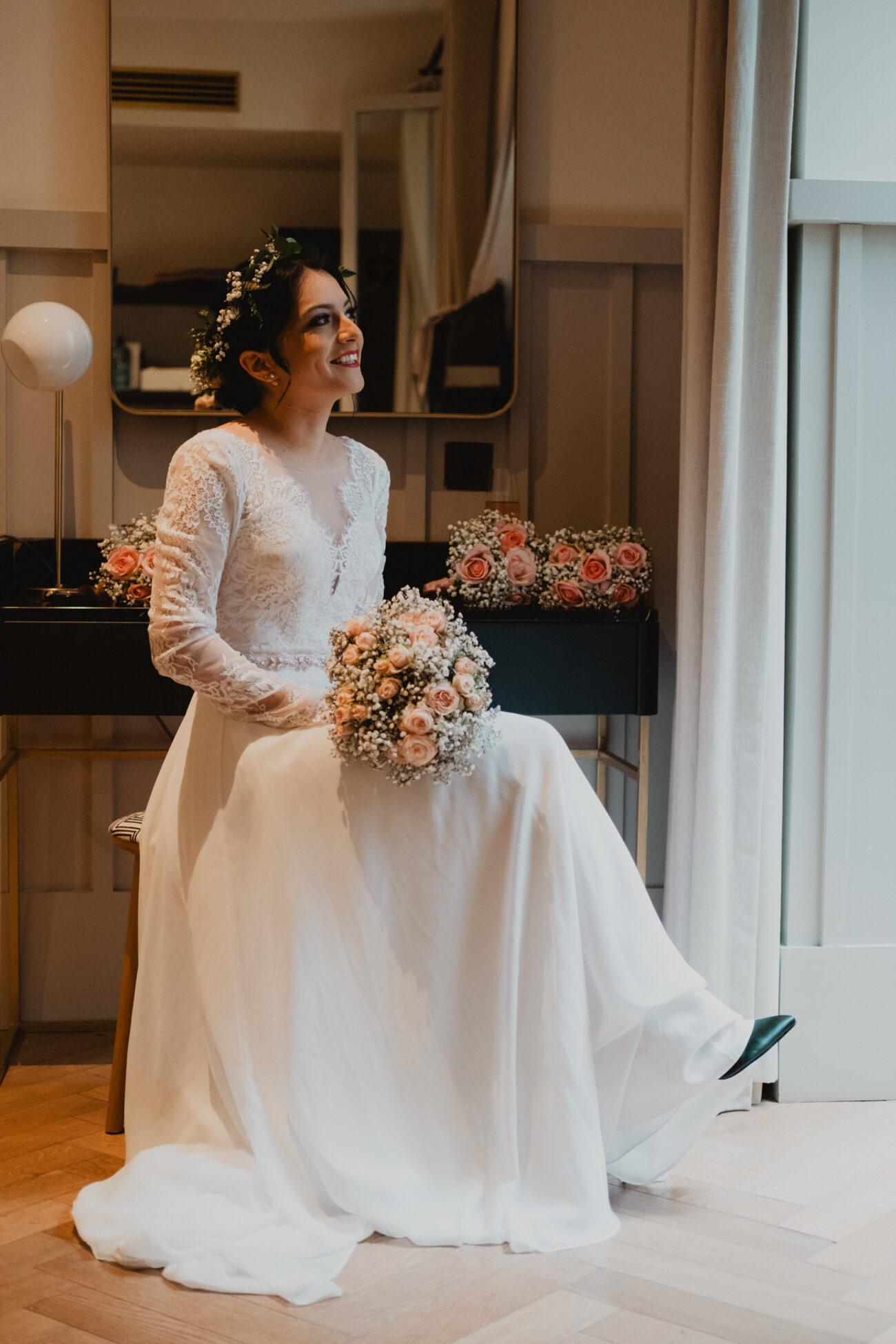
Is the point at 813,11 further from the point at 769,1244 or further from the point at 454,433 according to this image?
the point at 769,1244

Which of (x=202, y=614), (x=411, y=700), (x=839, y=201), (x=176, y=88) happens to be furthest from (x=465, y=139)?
(x=411, y=700)

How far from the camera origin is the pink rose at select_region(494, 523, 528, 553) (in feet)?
10.6

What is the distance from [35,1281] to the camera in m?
2.20

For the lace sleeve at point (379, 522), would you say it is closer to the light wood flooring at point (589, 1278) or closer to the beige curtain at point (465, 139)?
the beige curtain at point (465, 139)

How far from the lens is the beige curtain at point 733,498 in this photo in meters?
2.88

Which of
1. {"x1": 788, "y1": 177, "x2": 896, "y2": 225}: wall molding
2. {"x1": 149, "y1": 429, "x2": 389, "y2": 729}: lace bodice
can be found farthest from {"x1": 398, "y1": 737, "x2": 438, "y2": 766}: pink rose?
{"x1": 788, "y1": 177, "x2": 896, "y2": 225}: wall molding

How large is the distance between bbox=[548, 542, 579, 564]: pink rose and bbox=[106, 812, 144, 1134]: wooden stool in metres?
1.11

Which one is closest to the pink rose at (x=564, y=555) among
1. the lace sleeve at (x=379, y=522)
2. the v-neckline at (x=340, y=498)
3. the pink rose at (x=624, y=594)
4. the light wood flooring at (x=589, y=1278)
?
the pink rose at (x=624, y=594)

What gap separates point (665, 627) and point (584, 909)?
4.60ft

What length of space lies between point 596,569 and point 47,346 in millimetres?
1325

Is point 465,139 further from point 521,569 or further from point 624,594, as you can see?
point 624,594

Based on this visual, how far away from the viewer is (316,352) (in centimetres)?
268

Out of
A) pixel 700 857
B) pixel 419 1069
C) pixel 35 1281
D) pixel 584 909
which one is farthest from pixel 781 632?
pixel 35 1281

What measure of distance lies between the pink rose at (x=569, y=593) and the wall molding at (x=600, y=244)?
36.9 inches
